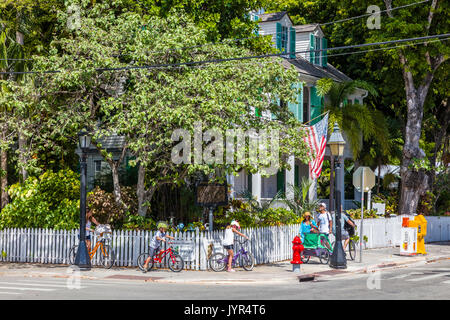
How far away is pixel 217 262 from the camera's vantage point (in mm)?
19281

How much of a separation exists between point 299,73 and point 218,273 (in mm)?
15598

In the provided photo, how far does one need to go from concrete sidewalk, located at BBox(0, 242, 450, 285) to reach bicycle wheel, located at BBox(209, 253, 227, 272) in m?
0.27

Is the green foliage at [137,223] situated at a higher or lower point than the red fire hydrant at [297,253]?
higher

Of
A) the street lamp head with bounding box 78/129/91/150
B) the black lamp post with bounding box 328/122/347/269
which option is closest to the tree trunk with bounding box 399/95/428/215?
the black lamp post with bounding box 328/122/347/269

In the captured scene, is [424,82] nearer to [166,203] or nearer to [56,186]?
[166,203]

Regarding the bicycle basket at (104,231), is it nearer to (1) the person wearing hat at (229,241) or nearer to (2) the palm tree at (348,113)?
(1) the person wearing hat at (229,241)

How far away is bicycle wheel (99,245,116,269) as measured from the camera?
66.6ft

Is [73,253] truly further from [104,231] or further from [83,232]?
[83,232]

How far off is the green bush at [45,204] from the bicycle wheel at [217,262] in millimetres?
5444

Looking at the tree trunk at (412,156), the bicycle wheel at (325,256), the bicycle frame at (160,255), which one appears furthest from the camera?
the tree trunk at (412,156)

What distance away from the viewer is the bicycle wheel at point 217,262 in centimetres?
1930

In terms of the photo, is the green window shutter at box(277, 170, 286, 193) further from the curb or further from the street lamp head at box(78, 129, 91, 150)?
the street lamp head at box(78, 129, 91, 150)

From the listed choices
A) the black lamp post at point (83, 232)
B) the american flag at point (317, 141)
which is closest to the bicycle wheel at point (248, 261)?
the black lamp post at point (83, 232)

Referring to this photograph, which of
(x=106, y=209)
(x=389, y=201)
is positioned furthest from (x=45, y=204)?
(x=389, y=201)
